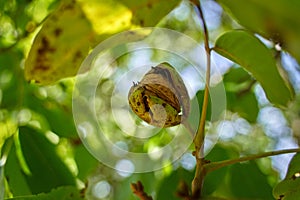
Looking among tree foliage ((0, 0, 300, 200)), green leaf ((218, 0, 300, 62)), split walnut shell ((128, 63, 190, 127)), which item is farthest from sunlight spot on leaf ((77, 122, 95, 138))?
green leaf ((218, 0, 300, 62))

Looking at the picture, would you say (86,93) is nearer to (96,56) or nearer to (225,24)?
(96,56)

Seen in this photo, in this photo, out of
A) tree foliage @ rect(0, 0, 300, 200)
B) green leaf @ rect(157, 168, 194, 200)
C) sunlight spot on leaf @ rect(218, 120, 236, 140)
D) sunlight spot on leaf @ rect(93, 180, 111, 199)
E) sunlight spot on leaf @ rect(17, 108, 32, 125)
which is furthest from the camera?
sunlight spot on leaf @ rect(93, 180, 111, 199)

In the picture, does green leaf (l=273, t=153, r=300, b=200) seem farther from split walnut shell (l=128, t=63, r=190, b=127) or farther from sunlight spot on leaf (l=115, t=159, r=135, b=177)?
sunlight spot on leaf (l=115, t=159, r=135, b=177)

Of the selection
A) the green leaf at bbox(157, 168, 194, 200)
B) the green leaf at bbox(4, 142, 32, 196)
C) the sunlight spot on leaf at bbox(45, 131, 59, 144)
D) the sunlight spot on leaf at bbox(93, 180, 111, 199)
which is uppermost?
the green leaf at bbox(157, 168, 194, 200)

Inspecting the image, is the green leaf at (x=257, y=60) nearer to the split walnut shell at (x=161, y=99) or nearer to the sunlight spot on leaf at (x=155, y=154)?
the split walnut shell at (x=161, y=99)

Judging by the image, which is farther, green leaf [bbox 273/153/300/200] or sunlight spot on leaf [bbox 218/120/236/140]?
sunlight spot on leaf [bbox 218/120/236/140]

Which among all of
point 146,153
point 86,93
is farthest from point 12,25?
point 146,153

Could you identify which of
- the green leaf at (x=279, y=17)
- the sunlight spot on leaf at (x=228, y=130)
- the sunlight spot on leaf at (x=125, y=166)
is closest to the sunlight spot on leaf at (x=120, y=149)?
the sunlight spot on leaf at (x=125, y=166)
